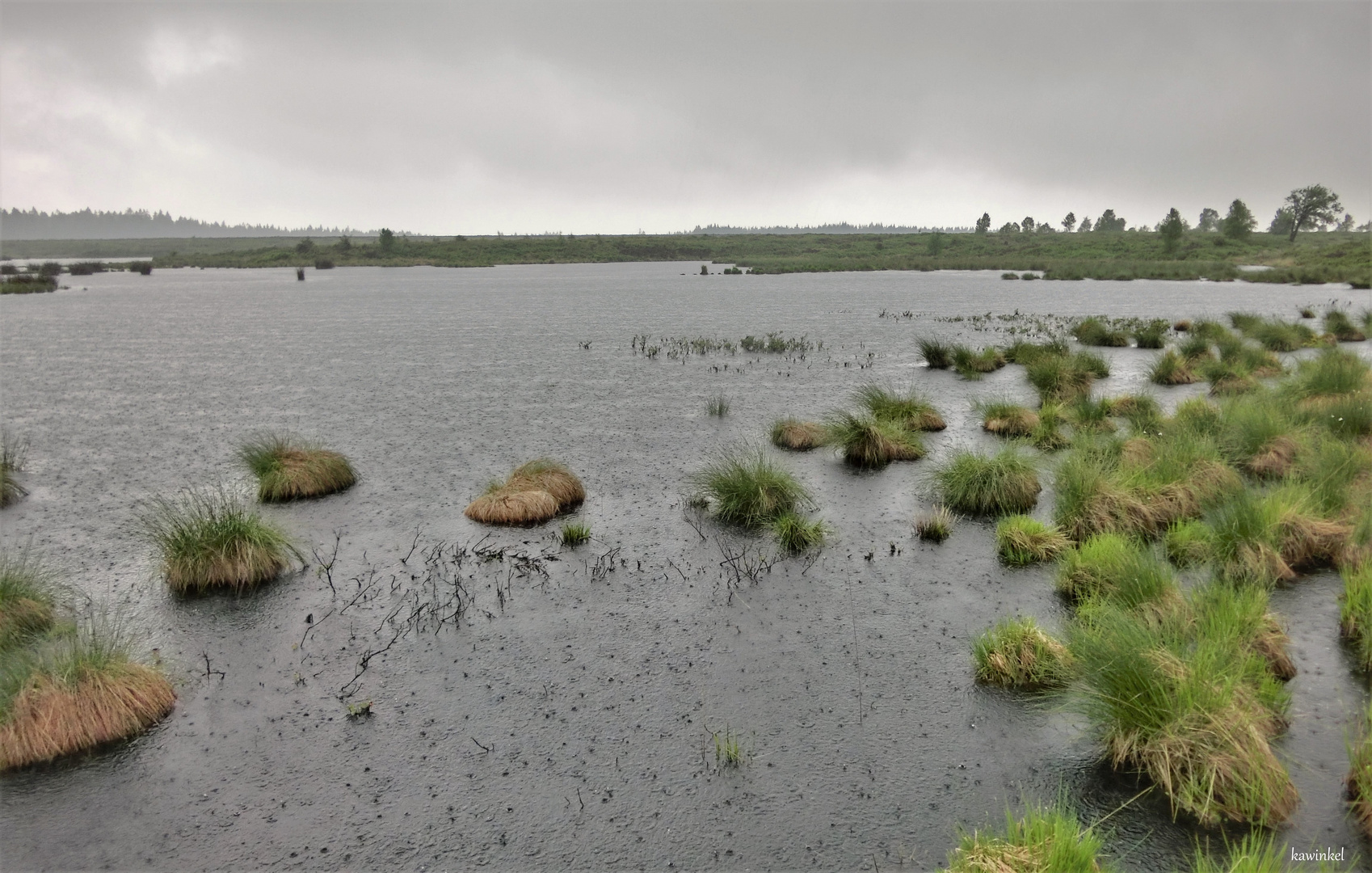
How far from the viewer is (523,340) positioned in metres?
48.1

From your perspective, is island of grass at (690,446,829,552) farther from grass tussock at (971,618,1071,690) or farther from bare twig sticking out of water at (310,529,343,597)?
bare twig sticking out of water at (310,529,343,597)

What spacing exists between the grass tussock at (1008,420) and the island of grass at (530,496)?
13.0 m

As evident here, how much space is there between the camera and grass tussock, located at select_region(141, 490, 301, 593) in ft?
43.9

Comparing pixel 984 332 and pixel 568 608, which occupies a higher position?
pixel 984 332

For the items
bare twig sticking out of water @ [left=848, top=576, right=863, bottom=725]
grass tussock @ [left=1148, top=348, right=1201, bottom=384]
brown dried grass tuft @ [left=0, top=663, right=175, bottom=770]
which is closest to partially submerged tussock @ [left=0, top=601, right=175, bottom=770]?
brown dried grass tuft @ [left=0, top=663, right=175, bottom=770]

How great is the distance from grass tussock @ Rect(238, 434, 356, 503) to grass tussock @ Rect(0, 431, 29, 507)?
5145 millimetres

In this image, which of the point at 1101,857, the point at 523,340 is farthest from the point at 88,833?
the point at 523,340

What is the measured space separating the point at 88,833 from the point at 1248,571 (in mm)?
16220

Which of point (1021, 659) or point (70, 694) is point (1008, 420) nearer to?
point (1021, 659)

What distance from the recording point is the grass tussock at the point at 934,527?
15344 mm

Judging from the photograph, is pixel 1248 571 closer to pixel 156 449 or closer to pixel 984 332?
pixel 156 449

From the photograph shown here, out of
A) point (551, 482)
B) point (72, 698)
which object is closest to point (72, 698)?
point (72, 698)

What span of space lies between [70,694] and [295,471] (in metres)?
9.66

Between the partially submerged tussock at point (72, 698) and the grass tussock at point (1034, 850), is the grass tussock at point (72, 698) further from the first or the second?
the grass tussock at point (1034, 850)
